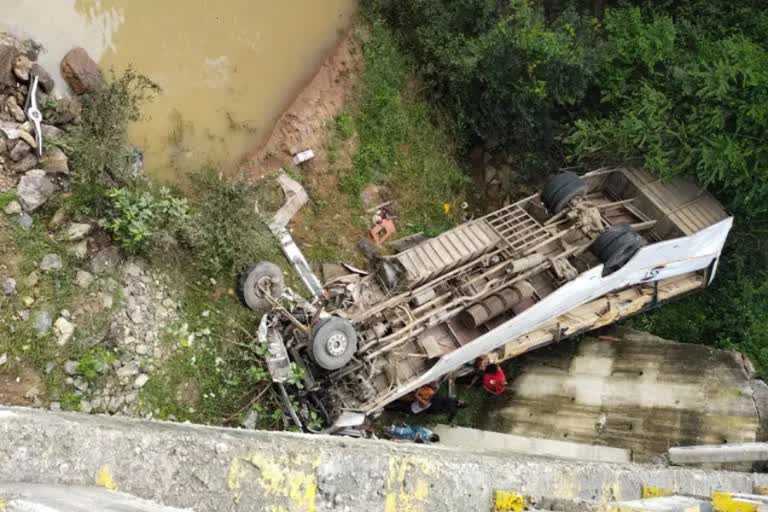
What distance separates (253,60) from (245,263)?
2.83 meters

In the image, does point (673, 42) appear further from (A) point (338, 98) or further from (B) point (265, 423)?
(B) point (265, 423)

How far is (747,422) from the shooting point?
7090 mm

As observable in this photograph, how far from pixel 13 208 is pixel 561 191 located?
19.0ft

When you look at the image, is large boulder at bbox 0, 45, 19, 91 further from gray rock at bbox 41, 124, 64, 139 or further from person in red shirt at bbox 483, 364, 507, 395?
person in red shirt at bbox 483, 364, 507, 395

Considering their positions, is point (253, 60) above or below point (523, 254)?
above

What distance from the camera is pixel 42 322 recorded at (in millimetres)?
5664

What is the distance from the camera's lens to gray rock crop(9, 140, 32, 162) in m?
5.83

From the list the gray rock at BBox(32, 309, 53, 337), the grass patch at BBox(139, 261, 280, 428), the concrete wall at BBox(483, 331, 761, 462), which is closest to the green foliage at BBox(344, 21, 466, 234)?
the grass patch at BBox(139, 261, 280, 428)

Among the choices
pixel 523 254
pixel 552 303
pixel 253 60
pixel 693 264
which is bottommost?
pixel 693 264

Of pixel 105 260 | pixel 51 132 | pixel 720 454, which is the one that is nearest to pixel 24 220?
pixel 105 260

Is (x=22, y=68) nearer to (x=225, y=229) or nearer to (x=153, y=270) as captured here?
(x=153, y=270)

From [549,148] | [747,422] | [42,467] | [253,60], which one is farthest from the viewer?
[549,148]

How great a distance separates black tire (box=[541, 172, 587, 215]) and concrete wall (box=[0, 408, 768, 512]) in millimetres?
4727

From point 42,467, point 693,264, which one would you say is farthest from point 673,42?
point 42,467
